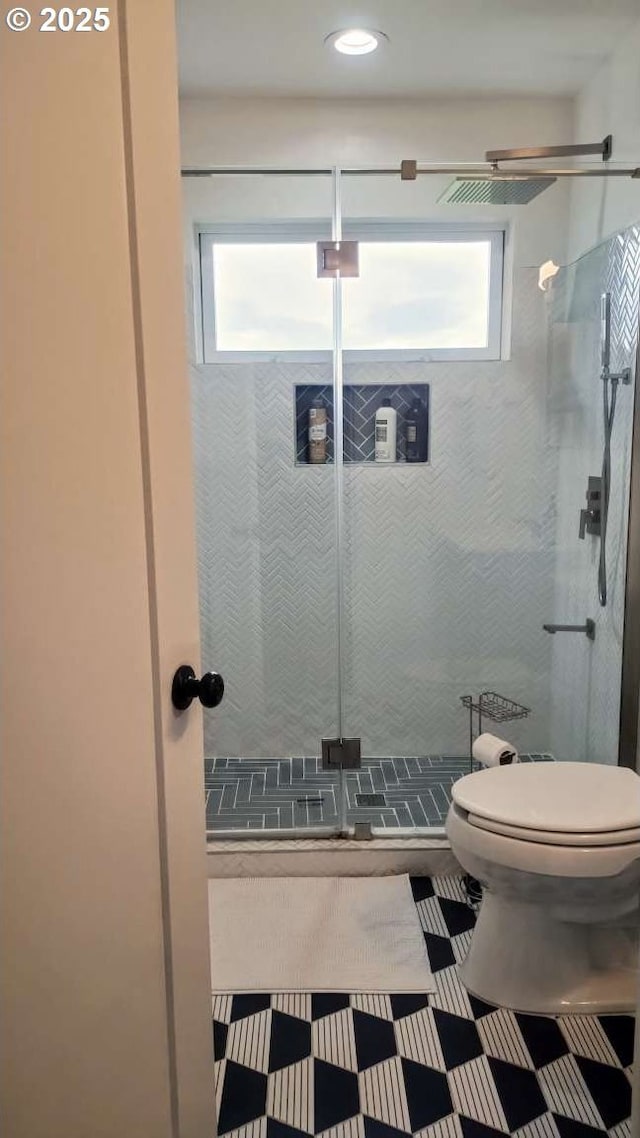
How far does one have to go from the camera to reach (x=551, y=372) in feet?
8.77

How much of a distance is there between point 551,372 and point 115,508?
2.18 m

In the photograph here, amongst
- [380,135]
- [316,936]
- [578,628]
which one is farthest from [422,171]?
[316,936]

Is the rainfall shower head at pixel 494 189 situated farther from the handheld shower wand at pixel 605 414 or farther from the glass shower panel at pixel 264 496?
the glass shower panel at pixel 264 496

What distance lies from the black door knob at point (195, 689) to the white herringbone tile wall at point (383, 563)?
Result: 1.74 meters

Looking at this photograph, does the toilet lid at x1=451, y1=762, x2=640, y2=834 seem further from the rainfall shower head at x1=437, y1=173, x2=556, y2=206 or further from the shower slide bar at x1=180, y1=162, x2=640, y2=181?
the rainfall shower head at x1=437, y1=173, x2=556, y2=206

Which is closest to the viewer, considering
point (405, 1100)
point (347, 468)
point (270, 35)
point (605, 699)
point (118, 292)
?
point (118, 292)

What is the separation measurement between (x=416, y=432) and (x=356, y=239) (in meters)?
0.71

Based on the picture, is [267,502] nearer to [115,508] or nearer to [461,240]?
[461,240]

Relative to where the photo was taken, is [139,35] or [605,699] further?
[605,699]

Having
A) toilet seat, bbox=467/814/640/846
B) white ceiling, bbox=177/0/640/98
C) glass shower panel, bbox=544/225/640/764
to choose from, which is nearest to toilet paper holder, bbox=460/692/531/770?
glass shower panel, bbox=544/225/640/764

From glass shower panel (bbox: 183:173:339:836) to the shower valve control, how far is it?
0.86 m

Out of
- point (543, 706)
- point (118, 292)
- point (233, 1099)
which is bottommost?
point (233, 1099)

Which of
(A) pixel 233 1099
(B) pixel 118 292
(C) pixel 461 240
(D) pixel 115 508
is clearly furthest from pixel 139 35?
(C) pixel 461 240

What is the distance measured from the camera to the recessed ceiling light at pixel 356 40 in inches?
85.2
